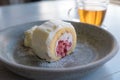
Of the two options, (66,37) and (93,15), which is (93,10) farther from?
(66,37)

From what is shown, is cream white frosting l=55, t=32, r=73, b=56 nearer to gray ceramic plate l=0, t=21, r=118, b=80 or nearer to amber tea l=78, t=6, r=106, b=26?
gray ceramic plate l=0, t=21, r=118, b=80

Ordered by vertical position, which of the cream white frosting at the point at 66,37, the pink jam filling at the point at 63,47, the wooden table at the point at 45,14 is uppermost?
the cream white frosting at the point at 66,37

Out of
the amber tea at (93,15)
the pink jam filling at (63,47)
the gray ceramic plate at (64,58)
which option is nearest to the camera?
the gray ceramic plate at (64,58)

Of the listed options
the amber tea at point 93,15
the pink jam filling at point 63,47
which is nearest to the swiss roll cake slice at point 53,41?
the pink jam filling at point 63,47

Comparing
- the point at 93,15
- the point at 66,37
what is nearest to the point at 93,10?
the point at 93,15

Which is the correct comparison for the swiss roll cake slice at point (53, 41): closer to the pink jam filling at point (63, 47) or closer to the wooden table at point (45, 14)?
the pink jam filling at point (63, 47)

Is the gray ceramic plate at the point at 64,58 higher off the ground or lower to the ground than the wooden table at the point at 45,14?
higher
